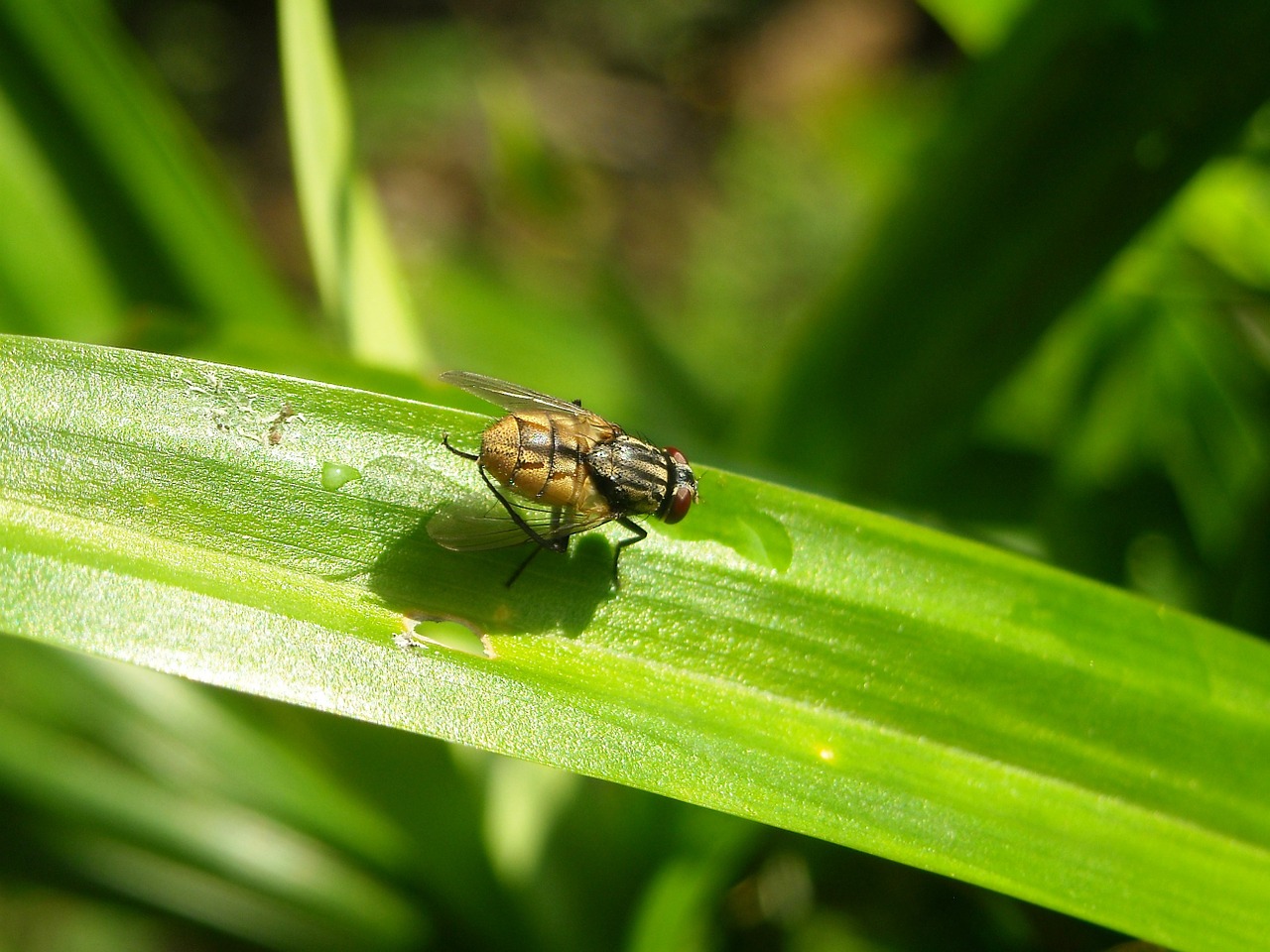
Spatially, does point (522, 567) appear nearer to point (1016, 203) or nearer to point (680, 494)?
point (680, 494)

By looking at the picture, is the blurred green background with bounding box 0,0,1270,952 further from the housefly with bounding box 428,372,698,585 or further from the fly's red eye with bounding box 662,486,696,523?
the fly's red eye with bounding box 662,486,696,523

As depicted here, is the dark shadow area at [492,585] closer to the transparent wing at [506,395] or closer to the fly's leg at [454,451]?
the fly's leg at [454,451]

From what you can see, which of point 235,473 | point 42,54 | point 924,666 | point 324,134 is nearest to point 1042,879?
point 924,666

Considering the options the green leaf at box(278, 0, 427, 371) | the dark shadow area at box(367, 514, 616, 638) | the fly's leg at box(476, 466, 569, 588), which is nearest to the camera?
the dark shadow area at box(367, 514, 616, 638)

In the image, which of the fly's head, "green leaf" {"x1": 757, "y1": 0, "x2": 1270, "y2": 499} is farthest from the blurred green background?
the fly's head

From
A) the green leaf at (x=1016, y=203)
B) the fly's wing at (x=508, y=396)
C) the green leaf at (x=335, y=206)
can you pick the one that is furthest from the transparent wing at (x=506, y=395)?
the green leaf at (x=1016, y=203)

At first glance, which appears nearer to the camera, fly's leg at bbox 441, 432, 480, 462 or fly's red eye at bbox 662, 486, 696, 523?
fly's leg at bbox 441, 432, 480, 462
